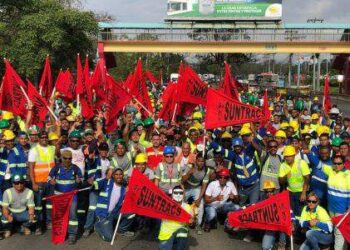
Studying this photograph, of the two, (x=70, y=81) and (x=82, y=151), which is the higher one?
(x=70, y=81)

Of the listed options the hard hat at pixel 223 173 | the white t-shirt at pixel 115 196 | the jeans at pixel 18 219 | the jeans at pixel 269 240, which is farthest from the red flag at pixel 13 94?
the jeans at pixel 269 240

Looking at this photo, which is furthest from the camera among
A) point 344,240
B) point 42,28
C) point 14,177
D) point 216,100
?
point 42,28

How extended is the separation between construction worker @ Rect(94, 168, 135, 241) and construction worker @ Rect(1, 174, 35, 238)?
108cm

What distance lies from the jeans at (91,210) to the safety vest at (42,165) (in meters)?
0.86

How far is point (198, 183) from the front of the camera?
8453 mm

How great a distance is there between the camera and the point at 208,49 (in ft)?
127

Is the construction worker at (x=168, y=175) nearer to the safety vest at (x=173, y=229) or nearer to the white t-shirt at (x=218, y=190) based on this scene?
the white t-shirt at (x=218, y=190)

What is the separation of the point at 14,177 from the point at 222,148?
3.83 metres

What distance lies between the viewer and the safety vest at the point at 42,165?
26.9 ft

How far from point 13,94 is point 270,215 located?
715 centimetres

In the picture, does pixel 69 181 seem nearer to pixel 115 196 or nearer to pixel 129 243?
pixel 115 196

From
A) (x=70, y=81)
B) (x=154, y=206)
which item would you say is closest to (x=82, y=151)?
(x=154, y=206)

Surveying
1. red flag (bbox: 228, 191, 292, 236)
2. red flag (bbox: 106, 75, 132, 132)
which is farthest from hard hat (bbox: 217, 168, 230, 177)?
red flag (bbox: 106, 75, 132, 132)

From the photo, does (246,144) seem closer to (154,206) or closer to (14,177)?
(154,206)
